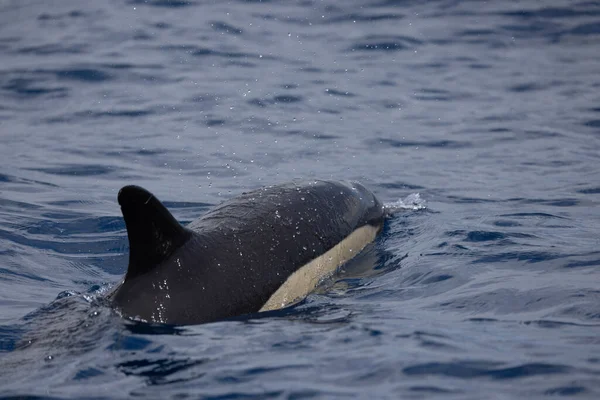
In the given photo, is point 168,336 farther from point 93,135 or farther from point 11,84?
point 11,84

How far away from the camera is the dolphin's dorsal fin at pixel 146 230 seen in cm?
681

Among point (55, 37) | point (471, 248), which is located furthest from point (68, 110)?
point (471, 248)

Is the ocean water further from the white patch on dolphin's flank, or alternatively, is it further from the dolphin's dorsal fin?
the dolphin's dorsal fin

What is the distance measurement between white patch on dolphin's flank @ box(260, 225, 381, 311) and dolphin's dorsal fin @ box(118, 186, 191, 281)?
106cm

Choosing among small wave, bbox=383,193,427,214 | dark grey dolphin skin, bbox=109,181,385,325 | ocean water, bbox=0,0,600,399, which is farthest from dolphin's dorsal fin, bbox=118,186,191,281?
small wave, bbox=383,193,427,214

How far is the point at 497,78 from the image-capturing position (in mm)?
19016

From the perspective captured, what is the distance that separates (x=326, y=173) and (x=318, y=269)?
4.90 meters

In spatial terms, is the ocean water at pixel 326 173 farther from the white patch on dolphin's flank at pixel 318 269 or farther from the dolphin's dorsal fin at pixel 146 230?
the dolphin's dorsal fin at pixel 146 230

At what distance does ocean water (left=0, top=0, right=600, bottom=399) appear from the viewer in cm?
640

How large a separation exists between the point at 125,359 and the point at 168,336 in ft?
1.39

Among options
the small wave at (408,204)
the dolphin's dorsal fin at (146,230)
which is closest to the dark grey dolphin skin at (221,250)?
the dolphin's dorsal fin at (146,230)

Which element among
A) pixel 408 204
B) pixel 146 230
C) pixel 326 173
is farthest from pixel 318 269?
pixel 326 173

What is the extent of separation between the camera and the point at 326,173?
13.5 meters

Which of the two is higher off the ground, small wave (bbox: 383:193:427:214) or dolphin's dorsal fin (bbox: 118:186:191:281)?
dolphin's dorsal fin (bbox: 118:186:191:281)
